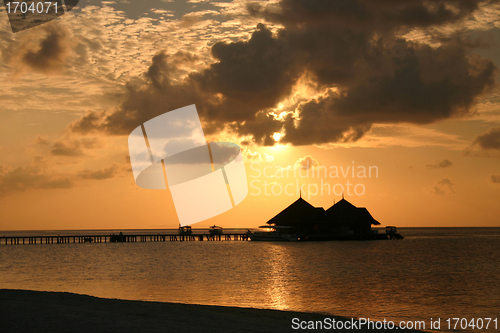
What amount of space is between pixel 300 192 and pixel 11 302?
254ft

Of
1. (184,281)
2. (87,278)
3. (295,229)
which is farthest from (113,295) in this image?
(295,229)

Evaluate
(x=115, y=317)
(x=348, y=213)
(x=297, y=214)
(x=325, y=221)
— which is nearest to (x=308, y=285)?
(x=115, y=317)

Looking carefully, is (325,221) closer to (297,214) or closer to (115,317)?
(297,214)

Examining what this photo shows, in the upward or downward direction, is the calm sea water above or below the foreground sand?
below

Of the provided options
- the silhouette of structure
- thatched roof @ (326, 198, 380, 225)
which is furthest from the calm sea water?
thatched roof @ (326, 198, 380, 225)

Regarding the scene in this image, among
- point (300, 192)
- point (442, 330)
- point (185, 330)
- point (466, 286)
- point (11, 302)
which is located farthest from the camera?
point (300, 192)

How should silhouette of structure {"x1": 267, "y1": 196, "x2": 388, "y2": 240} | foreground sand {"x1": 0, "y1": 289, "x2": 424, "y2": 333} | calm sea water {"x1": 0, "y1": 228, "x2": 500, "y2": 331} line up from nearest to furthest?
foreground sand {"x1": 0, "y1": 289, "x2": 424, "y2": 333} < calm sea water {"x1": 0, "y1": 228, "x2": 500, "y2": 331} < silhouette of structure {"x1": 267, "y1": 196, "x2": 388, "y2": 240}

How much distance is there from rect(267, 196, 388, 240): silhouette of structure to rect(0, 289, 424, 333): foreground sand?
64846 millimetres

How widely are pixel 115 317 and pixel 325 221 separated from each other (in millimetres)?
71496

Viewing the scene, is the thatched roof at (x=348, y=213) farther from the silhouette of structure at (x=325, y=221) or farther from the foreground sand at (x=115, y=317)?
the foreground sand at (x=115, y=317)

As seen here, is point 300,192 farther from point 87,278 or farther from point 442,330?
point 442,330

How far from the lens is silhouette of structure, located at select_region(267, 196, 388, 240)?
3273 inches

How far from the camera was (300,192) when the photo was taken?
90938 mm

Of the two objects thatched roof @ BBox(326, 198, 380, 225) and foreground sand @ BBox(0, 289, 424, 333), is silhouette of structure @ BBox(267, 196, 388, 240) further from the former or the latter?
foreground sand @ BBox(0, 289, 424, 333)
